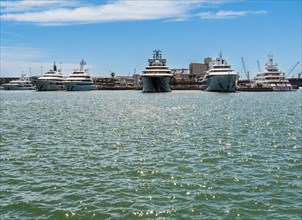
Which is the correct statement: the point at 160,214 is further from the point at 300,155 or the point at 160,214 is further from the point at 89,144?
the point at 89,144

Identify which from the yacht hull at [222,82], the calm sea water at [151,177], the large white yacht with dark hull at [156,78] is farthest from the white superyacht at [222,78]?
the calm sea water at [151,177]

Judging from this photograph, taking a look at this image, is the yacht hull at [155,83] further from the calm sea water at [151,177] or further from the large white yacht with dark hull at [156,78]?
the calm sea water at [151,177]

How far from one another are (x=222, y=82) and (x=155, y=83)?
29.4m

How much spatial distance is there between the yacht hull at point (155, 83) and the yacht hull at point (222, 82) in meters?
20.2

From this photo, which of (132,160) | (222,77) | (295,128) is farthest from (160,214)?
(222,77)

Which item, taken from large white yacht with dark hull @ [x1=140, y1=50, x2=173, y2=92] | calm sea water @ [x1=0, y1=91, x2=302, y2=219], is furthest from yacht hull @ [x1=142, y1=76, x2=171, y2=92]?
calm sea water @ [x1=0, y1=91, x2=302, y2=219]

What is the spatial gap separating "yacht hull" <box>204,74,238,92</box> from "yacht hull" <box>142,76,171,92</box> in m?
20.2

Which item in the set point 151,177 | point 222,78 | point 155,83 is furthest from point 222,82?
point 151,177

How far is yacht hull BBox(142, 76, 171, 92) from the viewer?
170 meters

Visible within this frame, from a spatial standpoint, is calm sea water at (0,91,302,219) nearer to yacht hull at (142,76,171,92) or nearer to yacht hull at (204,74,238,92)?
yacht hull at (142,76,171,92)

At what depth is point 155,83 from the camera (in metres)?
173

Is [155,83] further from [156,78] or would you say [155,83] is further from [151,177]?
[151,177]

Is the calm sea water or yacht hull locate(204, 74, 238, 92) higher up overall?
yacht hull locate(204, 74, 238, 92)

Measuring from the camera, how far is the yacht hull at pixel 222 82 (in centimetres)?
17225
